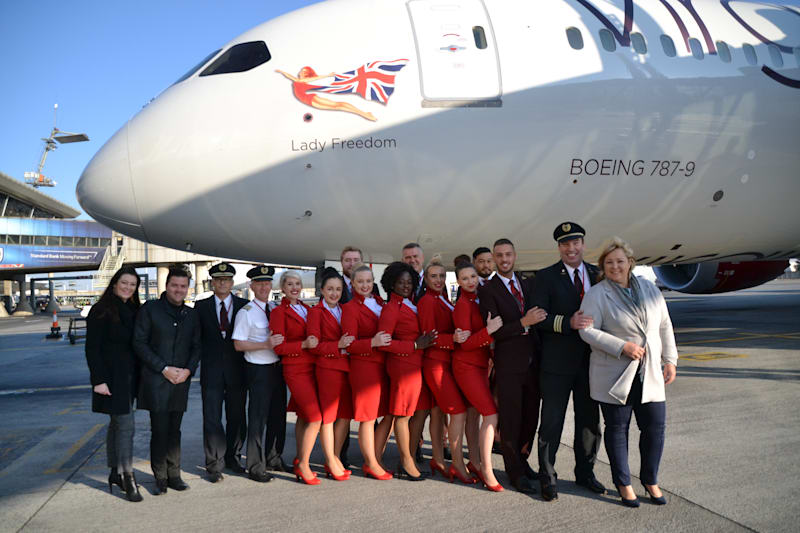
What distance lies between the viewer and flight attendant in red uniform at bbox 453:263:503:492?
3.77m

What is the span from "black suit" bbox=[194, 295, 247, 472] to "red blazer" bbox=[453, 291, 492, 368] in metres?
1.69

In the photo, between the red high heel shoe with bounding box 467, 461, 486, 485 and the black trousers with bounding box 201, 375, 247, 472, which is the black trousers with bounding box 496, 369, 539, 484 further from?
the black trousers with bounding box 201, 375, 247, 472

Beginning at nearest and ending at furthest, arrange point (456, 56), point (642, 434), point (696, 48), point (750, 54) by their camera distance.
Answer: point (642, 434) < point (456, 56) < point (696, 48) < point (750, 54)

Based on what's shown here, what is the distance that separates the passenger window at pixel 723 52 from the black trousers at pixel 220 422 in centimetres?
727

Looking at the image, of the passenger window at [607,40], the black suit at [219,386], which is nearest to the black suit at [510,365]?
the black suit at [219,386]

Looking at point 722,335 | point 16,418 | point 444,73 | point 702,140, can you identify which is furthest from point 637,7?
point 16,418

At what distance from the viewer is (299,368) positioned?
13.4 ft

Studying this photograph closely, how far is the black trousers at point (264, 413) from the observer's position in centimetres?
410

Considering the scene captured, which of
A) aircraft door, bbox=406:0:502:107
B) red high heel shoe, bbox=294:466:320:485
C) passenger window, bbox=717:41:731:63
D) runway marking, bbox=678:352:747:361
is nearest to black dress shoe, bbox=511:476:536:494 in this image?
red high heel shoe, bbox=294:466:320:485

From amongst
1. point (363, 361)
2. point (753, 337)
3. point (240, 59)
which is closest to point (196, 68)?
point (240, 59)

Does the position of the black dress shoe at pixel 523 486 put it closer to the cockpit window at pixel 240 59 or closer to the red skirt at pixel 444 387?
the red skirt at pixel 444 387

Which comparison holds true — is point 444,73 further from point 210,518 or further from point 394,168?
point 210,518

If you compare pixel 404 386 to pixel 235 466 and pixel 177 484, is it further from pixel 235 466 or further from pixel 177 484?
pixel 177 484

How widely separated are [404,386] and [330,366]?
1.80 ft
